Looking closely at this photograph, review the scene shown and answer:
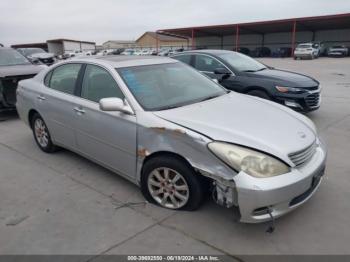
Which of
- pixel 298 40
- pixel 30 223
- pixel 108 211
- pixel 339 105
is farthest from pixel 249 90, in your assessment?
pixel 298 40

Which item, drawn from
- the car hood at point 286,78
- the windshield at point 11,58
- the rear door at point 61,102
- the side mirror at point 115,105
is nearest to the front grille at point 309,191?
the side mirror at point 115,105

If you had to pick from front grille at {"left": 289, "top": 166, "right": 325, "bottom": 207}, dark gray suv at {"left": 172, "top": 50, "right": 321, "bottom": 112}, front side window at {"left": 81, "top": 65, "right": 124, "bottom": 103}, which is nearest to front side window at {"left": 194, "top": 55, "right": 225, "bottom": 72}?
dark gray suv at {"left": 172, "top": 50, "right": 321, "bottom": 112}

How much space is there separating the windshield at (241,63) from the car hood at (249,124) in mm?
3495

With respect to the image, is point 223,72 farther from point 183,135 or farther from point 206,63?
point 183,135

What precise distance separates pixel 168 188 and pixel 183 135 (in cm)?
63

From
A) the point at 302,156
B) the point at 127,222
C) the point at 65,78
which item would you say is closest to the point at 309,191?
the point at 302,156

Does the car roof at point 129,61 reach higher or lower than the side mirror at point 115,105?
higher

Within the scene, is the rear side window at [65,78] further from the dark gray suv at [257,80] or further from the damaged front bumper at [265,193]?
the dark gray suv at [257,80]

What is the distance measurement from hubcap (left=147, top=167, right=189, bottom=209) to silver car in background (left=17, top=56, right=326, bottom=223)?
10mm

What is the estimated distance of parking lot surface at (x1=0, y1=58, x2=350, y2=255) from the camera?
109 inches

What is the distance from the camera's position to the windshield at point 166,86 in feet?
11.4

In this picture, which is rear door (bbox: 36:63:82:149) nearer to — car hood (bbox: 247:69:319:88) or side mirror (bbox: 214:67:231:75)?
side mirror (bbox: 214:67:231:75)

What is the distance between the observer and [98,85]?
388cm

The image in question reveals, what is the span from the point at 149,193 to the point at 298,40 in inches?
1950
